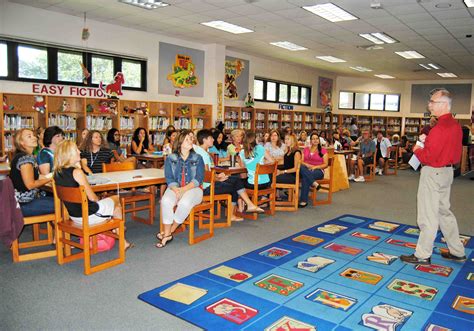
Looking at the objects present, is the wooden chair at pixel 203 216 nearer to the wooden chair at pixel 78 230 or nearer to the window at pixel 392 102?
the wooden chair at pixel 78 230

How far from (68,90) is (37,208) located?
4720 millimetres

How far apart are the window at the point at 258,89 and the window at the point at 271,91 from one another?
16.3 inches

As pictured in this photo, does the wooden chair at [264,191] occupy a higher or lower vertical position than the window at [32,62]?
lower

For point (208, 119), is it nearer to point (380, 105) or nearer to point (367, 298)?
point (367, 298)

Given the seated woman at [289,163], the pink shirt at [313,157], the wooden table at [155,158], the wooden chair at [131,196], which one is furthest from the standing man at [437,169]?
the wooden table at [155,158]

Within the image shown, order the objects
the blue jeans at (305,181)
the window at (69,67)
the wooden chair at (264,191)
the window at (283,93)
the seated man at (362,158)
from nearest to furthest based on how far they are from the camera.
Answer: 1. the wooden chair at (264,191)
2. the blue jeans at (305,181)
3. the window at (69,67)
4. the seated man at (362,158)
5. the window at (283,93)

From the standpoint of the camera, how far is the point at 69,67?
8.26 m

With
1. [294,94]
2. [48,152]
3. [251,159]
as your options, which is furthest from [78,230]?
[294,94]

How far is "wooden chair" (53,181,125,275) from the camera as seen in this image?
11.9 feet

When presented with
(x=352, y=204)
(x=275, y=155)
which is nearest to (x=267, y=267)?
(x=275, y=155)

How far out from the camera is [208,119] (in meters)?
11.2

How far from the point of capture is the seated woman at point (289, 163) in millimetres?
6566

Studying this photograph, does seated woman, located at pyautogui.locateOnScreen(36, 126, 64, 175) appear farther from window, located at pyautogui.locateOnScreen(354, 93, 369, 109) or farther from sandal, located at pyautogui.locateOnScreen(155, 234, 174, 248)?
window, located at pyautogui.locateOnScreen(354, 93, 369, 109)

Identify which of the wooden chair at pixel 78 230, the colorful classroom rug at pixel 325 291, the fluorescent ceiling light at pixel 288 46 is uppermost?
the fluorescent ceiling light at pixel 288 46
